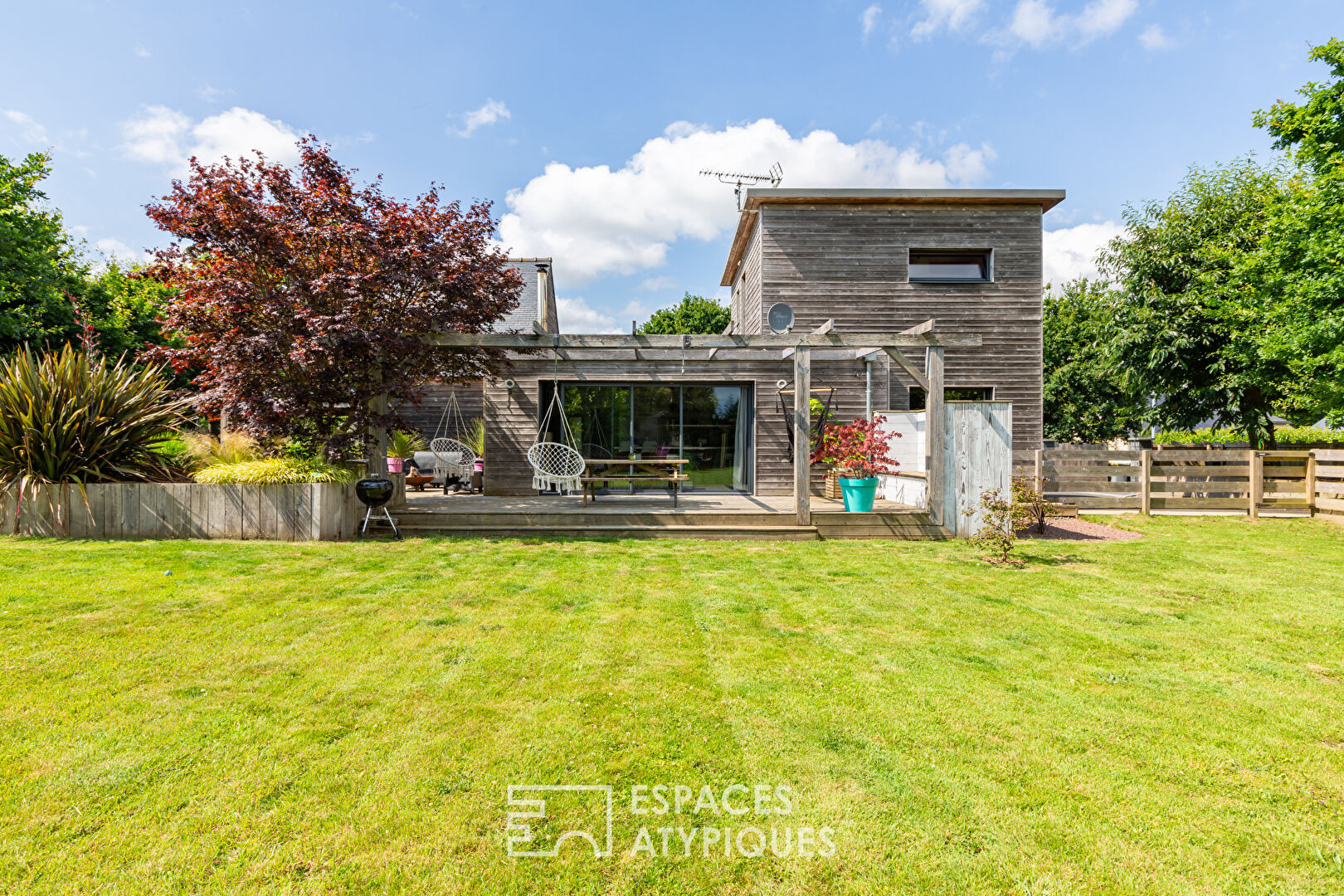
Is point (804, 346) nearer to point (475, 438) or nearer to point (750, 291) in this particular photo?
point (750, 291)

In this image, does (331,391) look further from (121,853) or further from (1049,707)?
(1049,707)

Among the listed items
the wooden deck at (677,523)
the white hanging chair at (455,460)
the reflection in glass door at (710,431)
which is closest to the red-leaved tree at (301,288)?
the wooden deck at (677,523)

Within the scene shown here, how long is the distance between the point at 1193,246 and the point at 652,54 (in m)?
11.9

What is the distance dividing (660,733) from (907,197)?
9.94m

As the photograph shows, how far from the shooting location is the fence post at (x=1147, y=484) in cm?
902

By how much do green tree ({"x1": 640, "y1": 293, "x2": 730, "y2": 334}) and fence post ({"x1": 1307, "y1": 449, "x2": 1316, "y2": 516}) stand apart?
25785 mm

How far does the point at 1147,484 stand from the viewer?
9047 mm

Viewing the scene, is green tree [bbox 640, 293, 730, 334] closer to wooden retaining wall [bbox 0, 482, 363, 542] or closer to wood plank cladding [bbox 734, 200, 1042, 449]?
wood plank cladding [bbox 734, 200, 1042, 449]

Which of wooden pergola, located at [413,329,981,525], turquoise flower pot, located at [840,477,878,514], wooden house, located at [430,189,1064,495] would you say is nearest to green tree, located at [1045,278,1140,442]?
wooden house, located at [430,189,1064,495]

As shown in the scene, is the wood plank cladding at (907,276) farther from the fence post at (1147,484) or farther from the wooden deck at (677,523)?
the wooden deck at (677,523)

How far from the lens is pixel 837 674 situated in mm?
2857

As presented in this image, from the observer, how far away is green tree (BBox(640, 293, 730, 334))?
34.1 meters

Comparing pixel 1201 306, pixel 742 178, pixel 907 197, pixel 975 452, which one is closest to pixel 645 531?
pixel 975 452

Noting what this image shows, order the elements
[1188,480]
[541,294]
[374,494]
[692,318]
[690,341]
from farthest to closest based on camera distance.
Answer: [692,318]
[541,294]
[1188,480]
[690,341]
[374,494]
